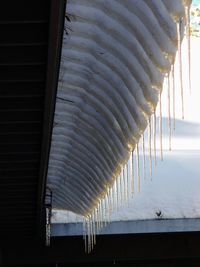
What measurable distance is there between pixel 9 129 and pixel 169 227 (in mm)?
7426

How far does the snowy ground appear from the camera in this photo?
13820 millimetres

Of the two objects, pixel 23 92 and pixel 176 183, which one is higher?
pixel 176 183

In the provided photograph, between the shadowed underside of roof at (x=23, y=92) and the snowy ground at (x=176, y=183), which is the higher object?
the snowy ground at (x=176, y=183)

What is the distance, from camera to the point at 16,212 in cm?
1151

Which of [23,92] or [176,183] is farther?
[176,183]

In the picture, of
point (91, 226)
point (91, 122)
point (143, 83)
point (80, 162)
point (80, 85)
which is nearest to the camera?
point (143, 83)

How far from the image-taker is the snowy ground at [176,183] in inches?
544

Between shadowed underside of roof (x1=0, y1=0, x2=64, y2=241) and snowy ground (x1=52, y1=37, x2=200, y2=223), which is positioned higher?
snowy ground (x1=52, y1=37, x2=200, y2=223)

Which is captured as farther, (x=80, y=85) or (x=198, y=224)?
(x=198, y=224)

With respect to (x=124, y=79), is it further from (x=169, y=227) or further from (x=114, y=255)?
(x=114, y=255)

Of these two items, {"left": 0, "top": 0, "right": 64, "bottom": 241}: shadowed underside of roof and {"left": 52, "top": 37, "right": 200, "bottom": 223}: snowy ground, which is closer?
{"left": 0, "top": 0, "right": 64, "bottom": 241}: shadowed underside of roof

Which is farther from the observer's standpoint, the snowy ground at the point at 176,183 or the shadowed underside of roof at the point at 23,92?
the snowy ground at the point at 176,183

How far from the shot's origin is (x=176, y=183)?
14.2 metres

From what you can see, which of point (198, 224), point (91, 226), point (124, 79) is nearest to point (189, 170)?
point (198, 224)
